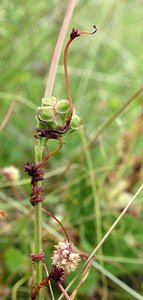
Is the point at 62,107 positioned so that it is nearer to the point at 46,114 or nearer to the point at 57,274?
the point at 46,114

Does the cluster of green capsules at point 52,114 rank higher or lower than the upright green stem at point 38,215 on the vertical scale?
higher

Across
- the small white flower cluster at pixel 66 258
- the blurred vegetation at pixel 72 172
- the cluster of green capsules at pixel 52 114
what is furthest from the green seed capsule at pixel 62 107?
the blurred vegetation at pixel 72 172

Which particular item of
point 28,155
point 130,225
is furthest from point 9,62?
point 130,225

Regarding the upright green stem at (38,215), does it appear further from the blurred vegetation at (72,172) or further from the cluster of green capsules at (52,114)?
the blurred vegetation at (72,172)

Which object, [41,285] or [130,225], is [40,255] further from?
[130,225]

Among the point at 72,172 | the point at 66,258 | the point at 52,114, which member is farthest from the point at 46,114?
the point at 72,172

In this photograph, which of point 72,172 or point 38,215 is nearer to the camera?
point 38,215
